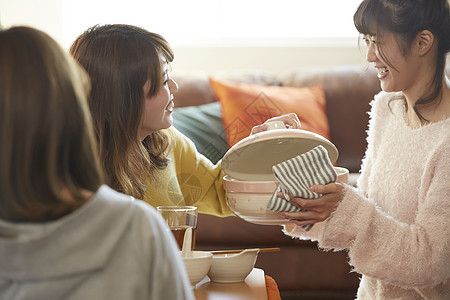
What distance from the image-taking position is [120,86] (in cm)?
154

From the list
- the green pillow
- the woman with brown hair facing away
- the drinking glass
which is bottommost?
the green pillow

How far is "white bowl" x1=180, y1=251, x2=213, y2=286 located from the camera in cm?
125

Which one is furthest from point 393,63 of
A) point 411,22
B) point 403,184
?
point 403,184

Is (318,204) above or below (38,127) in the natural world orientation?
below

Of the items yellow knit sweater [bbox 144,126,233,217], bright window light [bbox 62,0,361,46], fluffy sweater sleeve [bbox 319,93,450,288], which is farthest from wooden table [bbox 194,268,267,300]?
bright window light [bbox 62,0,361,46]

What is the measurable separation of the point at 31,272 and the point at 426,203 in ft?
3.23

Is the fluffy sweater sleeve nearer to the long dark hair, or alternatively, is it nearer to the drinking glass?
the long dark hair

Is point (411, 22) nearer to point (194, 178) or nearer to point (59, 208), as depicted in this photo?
point (194, 178)

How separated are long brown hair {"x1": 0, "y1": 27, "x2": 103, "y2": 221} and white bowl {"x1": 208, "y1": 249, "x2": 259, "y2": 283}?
60 cm

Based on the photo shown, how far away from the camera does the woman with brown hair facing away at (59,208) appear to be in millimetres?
741

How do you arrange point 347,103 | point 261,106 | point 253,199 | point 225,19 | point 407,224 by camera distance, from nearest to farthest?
point 253,199, point 407,224, point 261,106, point 347,103, point 225,19

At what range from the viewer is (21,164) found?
2.43 ft

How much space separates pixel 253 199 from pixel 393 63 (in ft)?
1.76

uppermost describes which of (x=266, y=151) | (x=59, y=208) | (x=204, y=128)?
(x=59, y=208)
